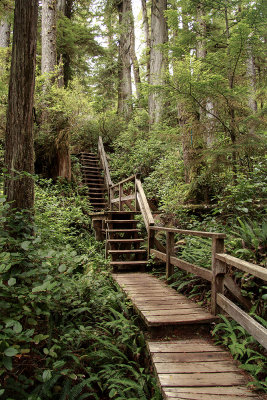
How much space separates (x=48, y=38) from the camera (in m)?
11.7

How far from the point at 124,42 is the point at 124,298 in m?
20.8

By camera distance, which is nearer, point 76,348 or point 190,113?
point 76,348

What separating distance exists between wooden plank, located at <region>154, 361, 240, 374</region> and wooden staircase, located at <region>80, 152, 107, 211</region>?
8608 mm


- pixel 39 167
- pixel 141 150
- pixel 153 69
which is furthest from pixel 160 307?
pixel 153 69

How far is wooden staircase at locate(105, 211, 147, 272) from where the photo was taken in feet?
22.0

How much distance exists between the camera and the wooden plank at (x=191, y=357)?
9.03ft

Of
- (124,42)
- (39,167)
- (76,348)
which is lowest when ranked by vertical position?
(76,348)

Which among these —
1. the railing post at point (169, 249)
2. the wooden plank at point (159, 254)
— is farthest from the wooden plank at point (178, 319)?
the wooden plank at point (159, 254)

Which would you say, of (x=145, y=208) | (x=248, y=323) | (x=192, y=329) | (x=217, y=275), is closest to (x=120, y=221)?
(x=145, y=208)

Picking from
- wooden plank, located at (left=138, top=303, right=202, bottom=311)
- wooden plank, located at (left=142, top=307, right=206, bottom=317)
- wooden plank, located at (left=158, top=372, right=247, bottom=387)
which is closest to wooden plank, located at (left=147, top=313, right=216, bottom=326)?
wooden plank, located at (left=142, top=307, right=206, bottom=317)

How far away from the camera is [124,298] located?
14.5 ft

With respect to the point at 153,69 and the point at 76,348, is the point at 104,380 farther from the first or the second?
the point at 153,69

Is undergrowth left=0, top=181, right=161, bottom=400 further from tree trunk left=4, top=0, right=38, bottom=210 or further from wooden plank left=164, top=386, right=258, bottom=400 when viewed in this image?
tree trunk left=4, top=0, right=38, bottom=210

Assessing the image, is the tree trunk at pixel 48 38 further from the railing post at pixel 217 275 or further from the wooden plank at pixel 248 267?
the wooden plank at pixel 248 267
